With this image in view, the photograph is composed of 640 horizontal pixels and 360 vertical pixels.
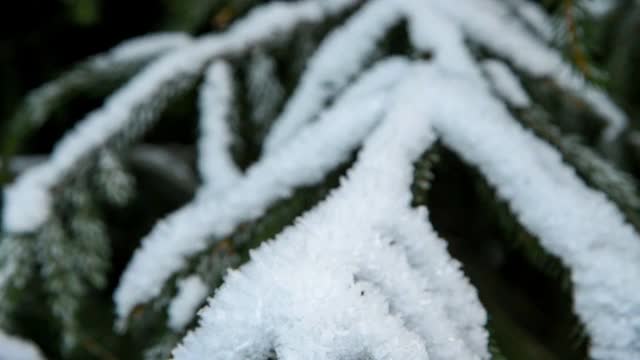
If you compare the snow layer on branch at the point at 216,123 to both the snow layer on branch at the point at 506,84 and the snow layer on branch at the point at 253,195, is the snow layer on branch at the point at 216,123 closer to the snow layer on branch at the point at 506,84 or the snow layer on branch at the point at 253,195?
the snow layer on branch at the point at 253,195

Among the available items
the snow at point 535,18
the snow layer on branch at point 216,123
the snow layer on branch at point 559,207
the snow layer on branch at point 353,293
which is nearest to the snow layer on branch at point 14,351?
the snow layer on branch at point 216,123

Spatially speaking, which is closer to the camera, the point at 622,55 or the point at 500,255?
the point at 622,55

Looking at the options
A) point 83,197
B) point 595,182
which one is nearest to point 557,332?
point 595,182

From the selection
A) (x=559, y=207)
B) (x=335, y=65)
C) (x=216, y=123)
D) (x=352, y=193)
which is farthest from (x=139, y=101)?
(x=559, y=207)

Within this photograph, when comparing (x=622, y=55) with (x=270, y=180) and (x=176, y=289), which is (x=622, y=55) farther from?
(x=176, y=289)

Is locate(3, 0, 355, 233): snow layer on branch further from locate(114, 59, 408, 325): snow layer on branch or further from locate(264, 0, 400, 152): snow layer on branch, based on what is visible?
locate(114, 59, 408, 325): snow layer on branch

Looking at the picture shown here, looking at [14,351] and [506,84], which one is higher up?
[506,84]

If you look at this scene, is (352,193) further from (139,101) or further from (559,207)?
(139,101)
